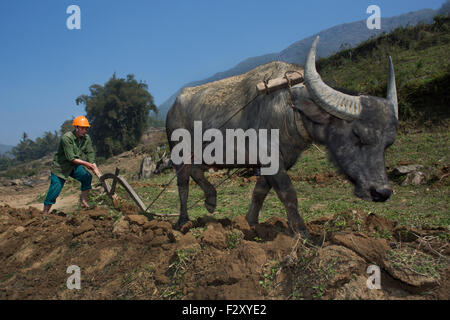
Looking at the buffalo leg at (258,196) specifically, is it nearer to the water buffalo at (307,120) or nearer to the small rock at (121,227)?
the water buffalo at (307,120)

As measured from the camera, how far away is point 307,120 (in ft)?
8.64

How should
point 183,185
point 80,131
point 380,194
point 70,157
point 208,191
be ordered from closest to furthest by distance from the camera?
point 380,194 < point 208,191 < point 183,185 < point 70,157 < point 80,131

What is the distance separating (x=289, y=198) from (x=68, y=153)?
317cm

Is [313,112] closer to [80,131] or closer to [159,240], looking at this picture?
[159,240]

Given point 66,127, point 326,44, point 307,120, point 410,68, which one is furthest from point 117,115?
point 326,44

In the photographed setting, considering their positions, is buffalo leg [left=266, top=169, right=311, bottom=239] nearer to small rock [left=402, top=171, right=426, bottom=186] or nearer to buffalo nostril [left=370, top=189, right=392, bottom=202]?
buffalo nostril [left=370, top=189, right=392, bottom=202]

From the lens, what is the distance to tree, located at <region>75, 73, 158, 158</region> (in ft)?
92.3

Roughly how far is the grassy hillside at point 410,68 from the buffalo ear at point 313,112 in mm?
566

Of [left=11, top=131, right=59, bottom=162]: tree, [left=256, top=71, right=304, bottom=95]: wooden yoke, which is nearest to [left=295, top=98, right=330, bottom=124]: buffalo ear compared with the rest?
[left=256, top=71, right=304, bottom=95]: wooden yoke

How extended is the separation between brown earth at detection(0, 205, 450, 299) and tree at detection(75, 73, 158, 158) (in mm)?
25561

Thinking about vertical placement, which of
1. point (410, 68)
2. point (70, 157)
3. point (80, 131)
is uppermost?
point (410, 68)

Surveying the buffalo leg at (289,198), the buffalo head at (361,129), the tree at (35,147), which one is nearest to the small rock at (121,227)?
the buffalo leg at (289,198)
